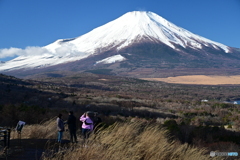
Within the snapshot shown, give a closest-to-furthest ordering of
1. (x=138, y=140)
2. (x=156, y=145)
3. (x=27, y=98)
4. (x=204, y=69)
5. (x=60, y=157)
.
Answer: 1. (x=60, y=157)
2. (x=156, y=145)
3. (x=138, y=140)
4. (x=27, y=98)
5. (x=204, y=69)

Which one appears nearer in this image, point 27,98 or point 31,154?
point 31,154

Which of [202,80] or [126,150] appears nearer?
[126,150]

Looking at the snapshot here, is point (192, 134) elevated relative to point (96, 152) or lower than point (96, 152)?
lower

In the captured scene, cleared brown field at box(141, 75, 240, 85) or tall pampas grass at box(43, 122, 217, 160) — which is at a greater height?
tall pampas grass at box(43, 122, 217, 160)

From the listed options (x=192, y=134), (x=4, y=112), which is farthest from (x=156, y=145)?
(x=4, y=112)

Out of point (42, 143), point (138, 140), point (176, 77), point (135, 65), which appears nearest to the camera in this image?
point (138, 140)

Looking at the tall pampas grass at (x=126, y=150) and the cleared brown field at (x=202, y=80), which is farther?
the cleared brown field at (x=202, y=80)

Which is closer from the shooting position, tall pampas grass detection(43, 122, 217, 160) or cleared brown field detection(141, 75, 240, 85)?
tall pampas grass detection(43, 122, 217, 160)

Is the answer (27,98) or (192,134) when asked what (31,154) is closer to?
(192,134)

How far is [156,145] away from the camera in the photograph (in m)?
7.57

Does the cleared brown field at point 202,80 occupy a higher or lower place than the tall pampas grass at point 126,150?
lower

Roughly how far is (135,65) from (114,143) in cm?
17416

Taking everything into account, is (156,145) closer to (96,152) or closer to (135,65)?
(96,152)

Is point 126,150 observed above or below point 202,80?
above
